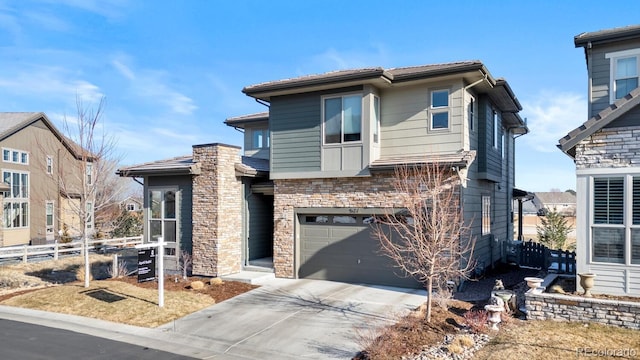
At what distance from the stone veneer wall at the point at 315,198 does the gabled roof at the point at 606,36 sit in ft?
21.3

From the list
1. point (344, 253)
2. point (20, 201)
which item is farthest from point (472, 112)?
point (20, 201)

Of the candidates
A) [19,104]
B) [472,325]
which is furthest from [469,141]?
[19,104]

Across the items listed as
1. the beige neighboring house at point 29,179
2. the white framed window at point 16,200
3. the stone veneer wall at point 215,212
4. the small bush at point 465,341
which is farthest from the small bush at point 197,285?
the white framed window at point 16,200

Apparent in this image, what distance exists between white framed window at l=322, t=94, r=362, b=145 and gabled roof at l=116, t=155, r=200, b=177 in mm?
4853

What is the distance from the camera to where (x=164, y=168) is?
1539cm

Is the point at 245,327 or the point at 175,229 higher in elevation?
the point at 175,229

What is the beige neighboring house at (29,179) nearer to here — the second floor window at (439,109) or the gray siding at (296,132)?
the gray siding at (296,132)

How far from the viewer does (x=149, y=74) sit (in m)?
22.4

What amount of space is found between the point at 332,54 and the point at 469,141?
10166mm

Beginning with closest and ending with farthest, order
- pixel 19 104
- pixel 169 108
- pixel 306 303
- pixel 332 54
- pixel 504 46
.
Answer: pixel 306 303, pixel 504 46, pixel 332 54, pixel 169 108, pixel 19 104

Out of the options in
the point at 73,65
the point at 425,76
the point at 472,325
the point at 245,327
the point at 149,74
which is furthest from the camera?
the point at 149,74

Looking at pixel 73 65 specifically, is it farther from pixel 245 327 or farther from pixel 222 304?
pixel 245 327

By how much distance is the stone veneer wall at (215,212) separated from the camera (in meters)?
14.5

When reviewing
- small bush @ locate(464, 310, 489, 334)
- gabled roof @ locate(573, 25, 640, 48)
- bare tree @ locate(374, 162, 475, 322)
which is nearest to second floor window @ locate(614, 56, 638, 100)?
gabled roof @ locate(573, 25, 640, 48)
